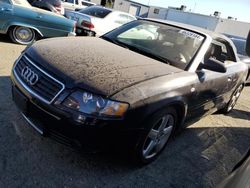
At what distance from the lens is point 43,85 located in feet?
→ 9.17

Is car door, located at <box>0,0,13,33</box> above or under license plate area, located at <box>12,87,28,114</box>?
under

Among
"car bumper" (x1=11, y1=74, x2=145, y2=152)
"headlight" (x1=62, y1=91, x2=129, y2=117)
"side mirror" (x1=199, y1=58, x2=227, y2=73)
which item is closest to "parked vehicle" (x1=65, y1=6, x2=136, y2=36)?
"side mirror" (x1=199, y1=58, x2=227, y2=73)

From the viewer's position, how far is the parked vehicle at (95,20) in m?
9.40

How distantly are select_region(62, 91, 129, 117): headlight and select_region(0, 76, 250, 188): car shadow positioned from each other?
0.47 m

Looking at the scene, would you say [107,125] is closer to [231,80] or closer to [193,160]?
[193,160]

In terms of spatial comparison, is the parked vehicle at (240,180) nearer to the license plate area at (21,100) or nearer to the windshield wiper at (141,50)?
the license plate area at (21,100)

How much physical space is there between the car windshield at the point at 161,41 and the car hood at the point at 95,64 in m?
0.23

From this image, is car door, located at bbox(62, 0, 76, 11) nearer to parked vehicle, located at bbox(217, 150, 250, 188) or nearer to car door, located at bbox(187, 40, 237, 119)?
car door, located at bbox(187, 40, 237, 119)

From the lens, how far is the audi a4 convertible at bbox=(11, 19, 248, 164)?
103 inches

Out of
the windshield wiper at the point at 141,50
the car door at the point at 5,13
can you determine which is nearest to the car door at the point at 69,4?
the car door at the point at 5,13

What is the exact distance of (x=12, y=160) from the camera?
9.56 ft

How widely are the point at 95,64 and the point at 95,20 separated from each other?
688cm

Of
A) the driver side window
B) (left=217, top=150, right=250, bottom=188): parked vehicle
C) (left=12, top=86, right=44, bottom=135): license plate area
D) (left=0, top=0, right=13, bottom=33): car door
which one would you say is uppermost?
(left=217, top=150, right=250, bottom=188): parked vehicle

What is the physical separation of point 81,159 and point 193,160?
1.49m
